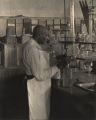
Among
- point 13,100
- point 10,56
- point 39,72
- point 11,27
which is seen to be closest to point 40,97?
point 39,72

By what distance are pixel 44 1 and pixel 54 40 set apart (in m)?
0.53

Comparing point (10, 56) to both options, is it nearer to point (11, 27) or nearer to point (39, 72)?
point (11, 27)

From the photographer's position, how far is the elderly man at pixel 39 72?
8.81ft

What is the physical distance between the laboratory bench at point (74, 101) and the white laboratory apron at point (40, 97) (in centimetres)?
9

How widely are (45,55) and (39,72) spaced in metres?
0.25

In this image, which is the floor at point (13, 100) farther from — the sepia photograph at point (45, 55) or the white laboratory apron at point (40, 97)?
the white laboratory apron at point (40, 97)

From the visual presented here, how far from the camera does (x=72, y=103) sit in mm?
2615

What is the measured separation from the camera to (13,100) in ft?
10.9

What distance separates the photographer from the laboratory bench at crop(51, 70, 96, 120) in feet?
7.82

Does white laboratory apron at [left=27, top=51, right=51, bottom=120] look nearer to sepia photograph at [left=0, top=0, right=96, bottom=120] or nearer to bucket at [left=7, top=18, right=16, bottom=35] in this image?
sepia photograph at [left=0, top=0, right=96, bottom=120]

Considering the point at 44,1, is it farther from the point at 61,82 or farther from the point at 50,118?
the point at 50,118

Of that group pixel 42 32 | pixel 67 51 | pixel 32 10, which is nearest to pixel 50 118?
pixel 67 51

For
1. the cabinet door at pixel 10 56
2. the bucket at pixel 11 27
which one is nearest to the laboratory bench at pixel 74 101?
the cabinet door at pixel 10 56

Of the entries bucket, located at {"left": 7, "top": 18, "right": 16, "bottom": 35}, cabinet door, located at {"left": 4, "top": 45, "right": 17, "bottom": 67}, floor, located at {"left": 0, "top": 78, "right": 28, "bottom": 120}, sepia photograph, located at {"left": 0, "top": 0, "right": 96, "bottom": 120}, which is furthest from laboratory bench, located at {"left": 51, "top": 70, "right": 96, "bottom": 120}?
bucket, located at {"left": 7, "top": 18, "right": 16, "bottom": 35}
